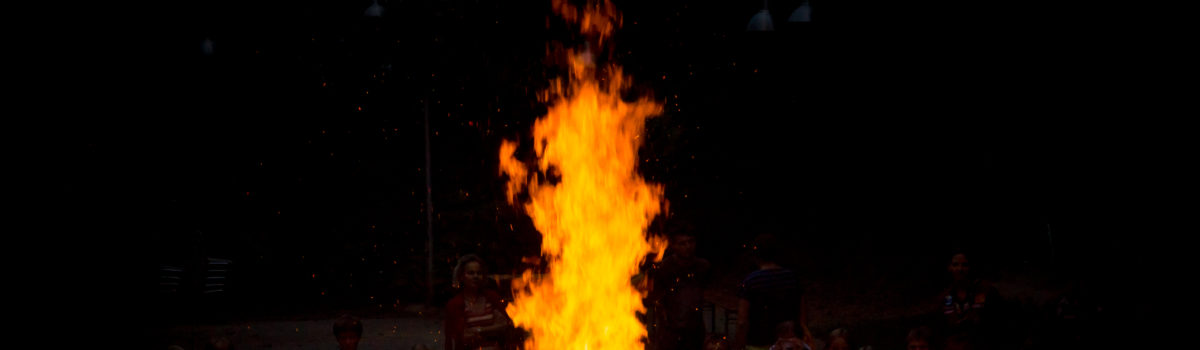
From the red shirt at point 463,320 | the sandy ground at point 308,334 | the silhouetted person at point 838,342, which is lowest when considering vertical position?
the sandy ground at point 308,334

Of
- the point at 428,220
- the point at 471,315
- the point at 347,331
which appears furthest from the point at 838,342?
the point at 428,220

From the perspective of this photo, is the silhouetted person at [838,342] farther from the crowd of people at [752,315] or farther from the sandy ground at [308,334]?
the sandy ground at [308,334]

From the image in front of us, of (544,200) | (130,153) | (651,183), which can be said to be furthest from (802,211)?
(544,200)

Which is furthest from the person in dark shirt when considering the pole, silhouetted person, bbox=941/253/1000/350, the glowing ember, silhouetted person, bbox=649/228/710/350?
the pole

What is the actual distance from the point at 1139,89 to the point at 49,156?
12.5 meters

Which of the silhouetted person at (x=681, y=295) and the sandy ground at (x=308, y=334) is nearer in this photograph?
the silhouetted person at (x=681, y=295)

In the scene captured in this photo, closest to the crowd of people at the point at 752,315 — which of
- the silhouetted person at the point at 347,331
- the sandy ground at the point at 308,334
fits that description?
the silhouetted person at the point at 347,331

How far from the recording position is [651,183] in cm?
1875

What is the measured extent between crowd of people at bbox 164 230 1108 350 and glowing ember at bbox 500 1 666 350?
1.11 feet

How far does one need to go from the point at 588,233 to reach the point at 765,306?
73.7 inches

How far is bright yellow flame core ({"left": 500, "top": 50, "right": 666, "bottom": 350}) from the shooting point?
27.0 ft

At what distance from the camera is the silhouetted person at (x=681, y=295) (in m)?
8.02

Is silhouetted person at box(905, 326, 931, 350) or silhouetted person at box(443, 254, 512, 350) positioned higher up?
silhouetted person at box(443, 254, 512, 350)

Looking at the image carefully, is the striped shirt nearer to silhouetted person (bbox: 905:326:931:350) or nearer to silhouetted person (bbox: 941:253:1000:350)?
silhouetted person (bbox: 905:326:931:350)
